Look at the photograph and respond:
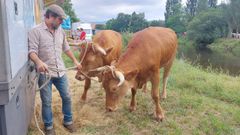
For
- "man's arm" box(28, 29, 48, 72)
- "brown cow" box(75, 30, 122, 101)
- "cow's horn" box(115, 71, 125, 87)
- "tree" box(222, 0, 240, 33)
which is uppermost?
"tree" box(222, 0, 240, 33)

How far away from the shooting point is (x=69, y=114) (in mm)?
4805

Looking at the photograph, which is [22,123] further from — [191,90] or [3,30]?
[191,90]

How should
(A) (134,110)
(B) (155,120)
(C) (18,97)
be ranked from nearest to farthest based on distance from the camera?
(C) (18,97) → (B) (155,120) → (A) (134,110)

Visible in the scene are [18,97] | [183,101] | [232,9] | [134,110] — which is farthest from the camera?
[232,9]

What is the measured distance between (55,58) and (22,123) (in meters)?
1.04

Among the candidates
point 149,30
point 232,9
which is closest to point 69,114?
point 149,30

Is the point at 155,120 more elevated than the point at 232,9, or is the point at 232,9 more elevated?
the point at 232,9

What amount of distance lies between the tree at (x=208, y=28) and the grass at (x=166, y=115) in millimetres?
51622

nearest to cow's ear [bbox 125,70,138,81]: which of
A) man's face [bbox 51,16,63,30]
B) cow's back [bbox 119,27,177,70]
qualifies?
cow's back [bbox 119,27,177,70]

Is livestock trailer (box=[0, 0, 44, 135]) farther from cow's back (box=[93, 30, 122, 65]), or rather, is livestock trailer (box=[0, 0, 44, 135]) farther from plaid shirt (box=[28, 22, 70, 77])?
cow's back (box=[93, 30, 122, 65])

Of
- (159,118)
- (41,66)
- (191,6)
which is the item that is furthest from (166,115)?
(191,6)

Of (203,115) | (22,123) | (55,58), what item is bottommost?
(203,115)

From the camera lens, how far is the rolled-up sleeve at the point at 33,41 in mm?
4043

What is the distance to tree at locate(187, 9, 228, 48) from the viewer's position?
57.0m
